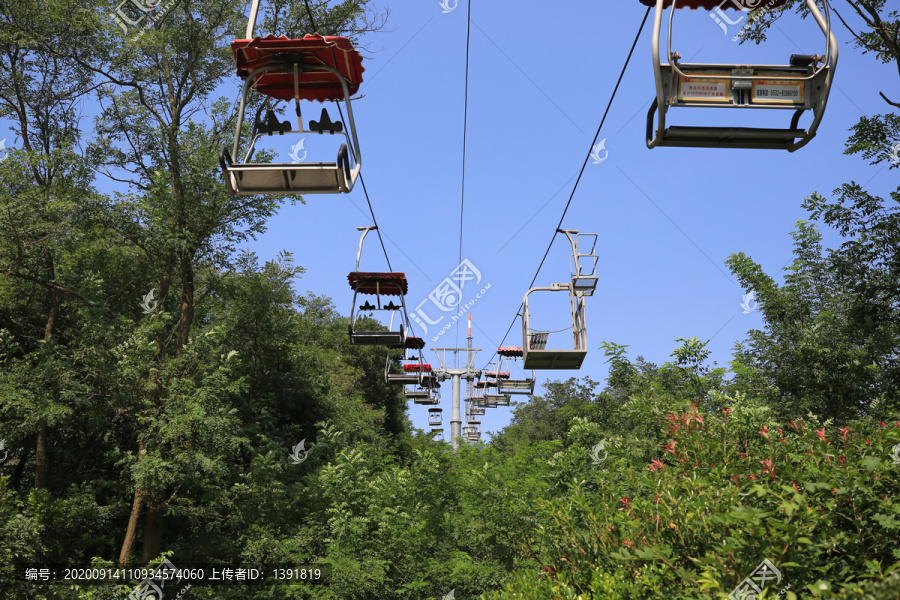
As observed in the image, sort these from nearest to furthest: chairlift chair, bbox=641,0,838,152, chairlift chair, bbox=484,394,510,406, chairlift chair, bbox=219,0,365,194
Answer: chairlift chair, bbox=641,0,838,152, chairlift chair, bbox=219,0,365,194, chairlift chair, bbox=484,394,510,406

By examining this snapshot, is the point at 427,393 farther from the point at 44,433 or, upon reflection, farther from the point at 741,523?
the point at 741,523

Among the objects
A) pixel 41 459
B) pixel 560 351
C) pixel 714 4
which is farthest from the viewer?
Answer: pixel 41 459

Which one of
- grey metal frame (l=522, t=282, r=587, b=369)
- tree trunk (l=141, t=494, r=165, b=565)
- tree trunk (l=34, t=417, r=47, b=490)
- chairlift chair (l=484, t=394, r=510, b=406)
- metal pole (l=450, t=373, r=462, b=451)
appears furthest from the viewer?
chairlift chair (l=484, t=394, r=510, b=406)

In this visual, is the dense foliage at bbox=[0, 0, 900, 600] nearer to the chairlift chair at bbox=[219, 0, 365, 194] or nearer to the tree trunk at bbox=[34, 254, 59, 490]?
the tree trunk at bbox=[34, 254, 59, 490]

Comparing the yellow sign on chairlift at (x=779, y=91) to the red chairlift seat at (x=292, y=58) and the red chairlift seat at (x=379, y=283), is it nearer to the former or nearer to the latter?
the red chairlift seat at (x=292, y=58)

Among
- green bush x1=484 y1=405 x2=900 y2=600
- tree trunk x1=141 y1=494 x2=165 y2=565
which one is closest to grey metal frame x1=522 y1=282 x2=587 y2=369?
green bush x1=484 y1=405 x2=900 y2=600

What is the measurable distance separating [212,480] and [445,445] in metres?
6.04

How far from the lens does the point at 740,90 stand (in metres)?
5.06

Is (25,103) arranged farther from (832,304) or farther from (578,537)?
(832,304)

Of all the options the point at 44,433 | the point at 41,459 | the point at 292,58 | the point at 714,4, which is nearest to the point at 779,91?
the point at 714,4

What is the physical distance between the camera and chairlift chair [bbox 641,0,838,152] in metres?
4.95

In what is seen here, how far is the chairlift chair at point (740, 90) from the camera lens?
495cm

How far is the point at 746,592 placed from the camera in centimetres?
360

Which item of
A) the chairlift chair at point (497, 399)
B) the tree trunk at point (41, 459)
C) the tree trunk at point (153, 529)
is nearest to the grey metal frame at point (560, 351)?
the tree trunk at point (153, 529)
